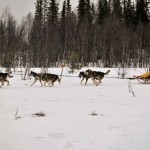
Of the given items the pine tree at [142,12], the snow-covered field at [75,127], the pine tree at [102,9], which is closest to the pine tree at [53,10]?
the pine tree at [102,9]

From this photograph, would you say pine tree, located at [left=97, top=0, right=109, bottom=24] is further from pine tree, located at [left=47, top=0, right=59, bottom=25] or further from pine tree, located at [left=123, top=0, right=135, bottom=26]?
pine tree, located at [left=47, top=0, right=59, bottom=25]

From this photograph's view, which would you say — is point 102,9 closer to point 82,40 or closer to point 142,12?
point 142,12

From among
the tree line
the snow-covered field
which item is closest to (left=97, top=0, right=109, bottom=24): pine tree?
the tree line

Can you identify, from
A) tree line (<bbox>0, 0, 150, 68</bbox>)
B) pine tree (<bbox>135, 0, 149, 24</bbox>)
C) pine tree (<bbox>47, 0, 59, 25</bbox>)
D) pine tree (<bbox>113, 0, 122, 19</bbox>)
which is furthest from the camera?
pine tree (<bbox>47, 0, 59, 25</bbox>)

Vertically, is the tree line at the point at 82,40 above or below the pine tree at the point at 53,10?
below

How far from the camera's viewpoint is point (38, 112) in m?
6.45

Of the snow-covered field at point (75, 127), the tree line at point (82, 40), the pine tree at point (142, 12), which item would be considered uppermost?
the pine tree at point (142, 12)

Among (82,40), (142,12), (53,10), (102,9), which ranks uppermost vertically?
(102,9)

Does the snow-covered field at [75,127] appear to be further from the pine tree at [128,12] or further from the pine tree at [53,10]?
the pine tree at [128,12]

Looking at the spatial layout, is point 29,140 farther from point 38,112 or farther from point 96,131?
→ point 38,112

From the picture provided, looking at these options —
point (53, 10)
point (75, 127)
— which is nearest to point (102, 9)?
point (53, 10)

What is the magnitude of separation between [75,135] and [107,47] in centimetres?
3527

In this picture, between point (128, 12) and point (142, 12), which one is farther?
point (128, 12)

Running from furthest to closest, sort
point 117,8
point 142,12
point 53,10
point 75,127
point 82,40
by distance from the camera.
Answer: point 53,10, point 142,12, point 117,8, point 82,40, point 75,127
